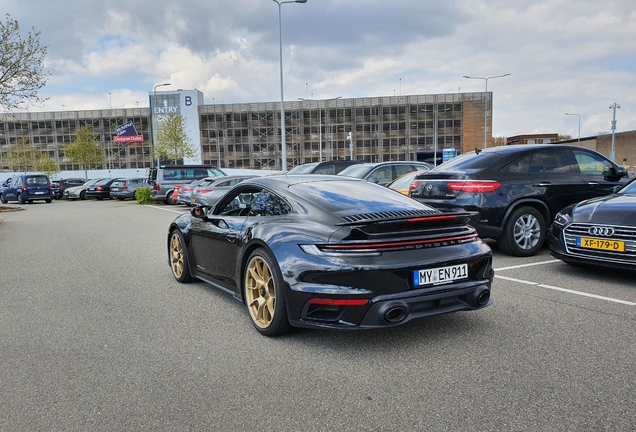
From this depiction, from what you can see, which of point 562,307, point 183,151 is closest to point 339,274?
point 562,307

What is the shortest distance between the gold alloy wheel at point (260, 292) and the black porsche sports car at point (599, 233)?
397 centimetres

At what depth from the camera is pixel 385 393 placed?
308 cm

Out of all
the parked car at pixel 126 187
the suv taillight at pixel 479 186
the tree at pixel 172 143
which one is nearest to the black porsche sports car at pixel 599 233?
the suv taillight at pixel 479 186

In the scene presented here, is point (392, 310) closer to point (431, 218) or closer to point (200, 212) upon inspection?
point (431, 218)

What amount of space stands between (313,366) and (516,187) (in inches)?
202

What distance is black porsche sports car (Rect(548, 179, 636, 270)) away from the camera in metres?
5.55

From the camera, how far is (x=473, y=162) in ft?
25.4

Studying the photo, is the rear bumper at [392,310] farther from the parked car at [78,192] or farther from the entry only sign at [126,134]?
the entry only sign at [126,134]

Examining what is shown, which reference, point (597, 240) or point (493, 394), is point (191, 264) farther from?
point (597, 240)

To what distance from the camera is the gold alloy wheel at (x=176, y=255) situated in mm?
6226

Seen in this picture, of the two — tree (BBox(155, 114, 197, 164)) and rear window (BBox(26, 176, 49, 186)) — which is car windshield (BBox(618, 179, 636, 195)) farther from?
tree (BBox(155, 114, 197, 164))

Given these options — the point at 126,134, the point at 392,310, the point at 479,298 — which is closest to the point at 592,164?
the point at 479,298

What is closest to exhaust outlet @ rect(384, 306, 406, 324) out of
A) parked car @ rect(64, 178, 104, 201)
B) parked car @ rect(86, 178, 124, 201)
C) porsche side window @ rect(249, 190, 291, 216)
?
porsche side window @ rect(249, 190, 291, 216)

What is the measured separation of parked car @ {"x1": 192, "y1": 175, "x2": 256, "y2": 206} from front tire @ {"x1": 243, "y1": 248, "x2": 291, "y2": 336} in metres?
12.2
